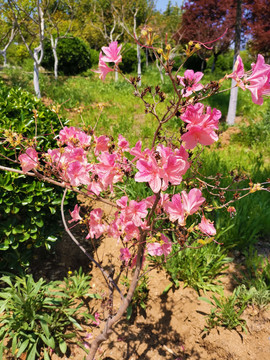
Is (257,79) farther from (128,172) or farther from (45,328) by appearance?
(45,328)

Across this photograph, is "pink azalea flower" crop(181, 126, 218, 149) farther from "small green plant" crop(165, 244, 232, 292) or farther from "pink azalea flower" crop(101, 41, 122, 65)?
"small green plant" crop(165, 244, 232, 292)

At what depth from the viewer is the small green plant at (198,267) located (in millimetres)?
2256

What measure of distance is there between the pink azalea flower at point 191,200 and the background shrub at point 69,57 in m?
13.4

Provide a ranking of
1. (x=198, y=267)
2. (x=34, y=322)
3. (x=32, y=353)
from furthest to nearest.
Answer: (x=198, y=267) < (x=34, y=322) < (x=32, y=353)

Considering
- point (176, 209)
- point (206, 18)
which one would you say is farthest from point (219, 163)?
point (206, 18)

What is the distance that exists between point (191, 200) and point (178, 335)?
1521mm

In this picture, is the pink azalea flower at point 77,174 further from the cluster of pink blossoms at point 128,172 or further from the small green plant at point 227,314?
the small green plant at point 227,314

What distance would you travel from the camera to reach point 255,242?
2668mm

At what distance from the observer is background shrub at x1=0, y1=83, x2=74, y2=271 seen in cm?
200

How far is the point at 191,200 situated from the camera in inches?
42.4

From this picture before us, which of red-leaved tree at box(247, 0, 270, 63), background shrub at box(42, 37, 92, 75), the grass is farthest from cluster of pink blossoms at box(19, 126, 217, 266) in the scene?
red-leaved tree at box(247, 0, 270, 63)

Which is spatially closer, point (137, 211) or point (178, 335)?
point (137, 211)

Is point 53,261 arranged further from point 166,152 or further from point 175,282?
point 166,152

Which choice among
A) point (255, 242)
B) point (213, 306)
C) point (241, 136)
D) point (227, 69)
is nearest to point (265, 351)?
point (213, 306)
